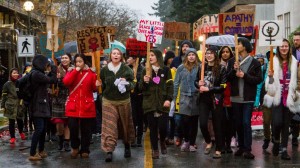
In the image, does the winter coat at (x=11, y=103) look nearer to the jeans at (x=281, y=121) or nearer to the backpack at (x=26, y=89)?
the backpack at (x=26, y=89)

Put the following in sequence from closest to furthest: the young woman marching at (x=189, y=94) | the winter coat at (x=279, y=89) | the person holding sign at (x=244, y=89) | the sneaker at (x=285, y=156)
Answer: the sneaker at (x=285, y=156) → the winter coat at (x=279, y=89) → the person holding sign at (x=244, y=89) → the young woman marching at (x=189, y=94)

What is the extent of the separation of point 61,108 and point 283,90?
4331 mm

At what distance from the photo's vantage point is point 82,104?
1045 cm

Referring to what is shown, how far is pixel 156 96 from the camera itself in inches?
412

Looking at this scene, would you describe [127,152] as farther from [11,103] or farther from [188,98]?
[11,103]

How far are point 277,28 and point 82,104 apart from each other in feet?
12.1

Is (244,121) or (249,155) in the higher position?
(244,121)

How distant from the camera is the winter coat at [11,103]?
13562 mm

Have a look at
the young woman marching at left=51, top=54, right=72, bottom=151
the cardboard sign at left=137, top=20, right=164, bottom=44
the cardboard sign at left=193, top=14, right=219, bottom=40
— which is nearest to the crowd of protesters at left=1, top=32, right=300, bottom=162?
the young woman marching at left=51, top=54, right=72, bottom=151

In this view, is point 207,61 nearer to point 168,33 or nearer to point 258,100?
point 258,100

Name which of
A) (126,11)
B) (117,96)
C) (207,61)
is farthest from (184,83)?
(126,11)

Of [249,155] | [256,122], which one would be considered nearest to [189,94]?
[249,155]

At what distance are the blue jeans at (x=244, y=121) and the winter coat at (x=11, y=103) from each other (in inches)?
219

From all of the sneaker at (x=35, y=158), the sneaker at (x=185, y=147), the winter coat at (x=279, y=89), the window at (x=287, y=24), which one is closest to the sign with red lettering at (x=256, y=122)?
the sneaker at (x=185, y=147)
